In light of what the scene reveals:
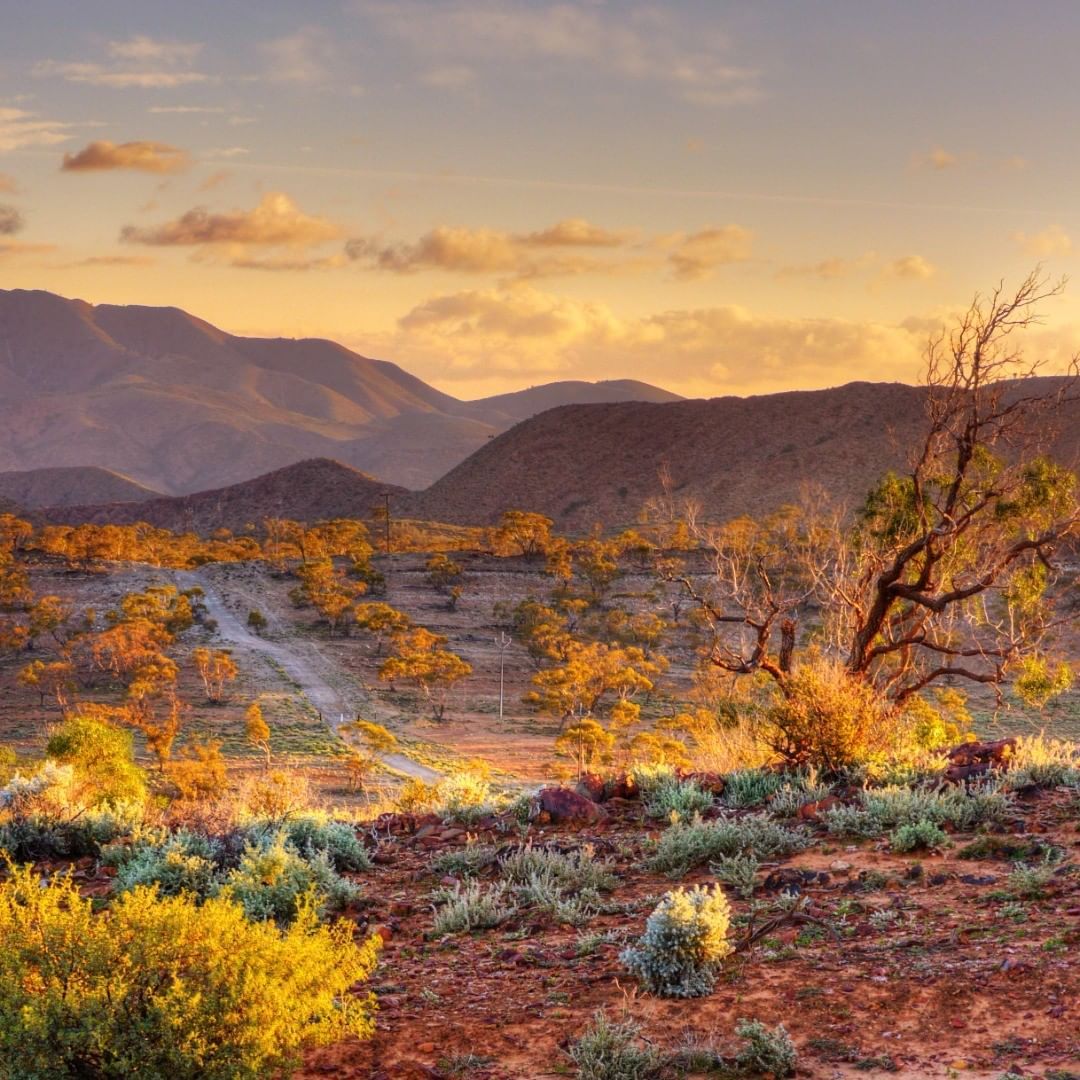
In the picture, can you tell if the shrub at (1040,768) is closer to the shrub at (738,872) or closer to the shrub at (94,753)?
the shrub at (738,872)

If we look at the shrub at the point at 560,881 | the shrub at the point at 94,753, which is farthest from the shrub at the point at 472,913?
the shrub at the point at 94,753

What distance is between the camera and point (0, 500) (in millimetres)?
117062

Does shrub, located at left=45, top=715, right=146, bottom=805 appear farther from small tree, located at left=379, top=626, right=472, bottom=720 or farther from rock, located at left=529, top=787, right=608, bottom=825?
small tree, located at left=379, top=626, right=472, bottom=720

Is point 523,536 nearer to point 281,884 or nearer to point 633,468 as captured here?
point 633,468

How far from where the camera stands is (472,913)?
630 centimetres

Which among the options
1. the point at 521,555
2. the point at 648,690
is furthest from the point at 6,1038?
the point at 521,555

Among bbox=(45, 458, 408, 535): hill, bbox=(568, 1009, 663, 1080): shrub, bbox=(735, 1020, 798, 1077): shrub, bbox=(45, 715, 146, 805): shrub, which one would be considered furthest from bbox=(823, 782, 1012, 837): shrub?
bbox=(45, 458, 408, 535): hill

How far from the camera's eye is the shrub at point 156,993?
3797mm

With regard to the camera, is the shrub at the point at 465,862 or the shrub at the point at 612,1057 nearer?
the shrub at the point at 612,1057

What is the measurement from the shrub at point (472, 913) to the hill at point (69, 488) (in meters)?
167

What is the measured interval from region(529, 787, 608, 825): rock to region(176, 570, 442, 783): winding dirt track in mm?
22192

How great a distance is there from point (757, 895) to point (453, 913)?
181 cm

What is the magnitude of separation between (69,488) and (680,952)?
592ft

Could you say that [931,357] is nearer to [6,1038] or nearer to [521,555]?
[6,1038]
